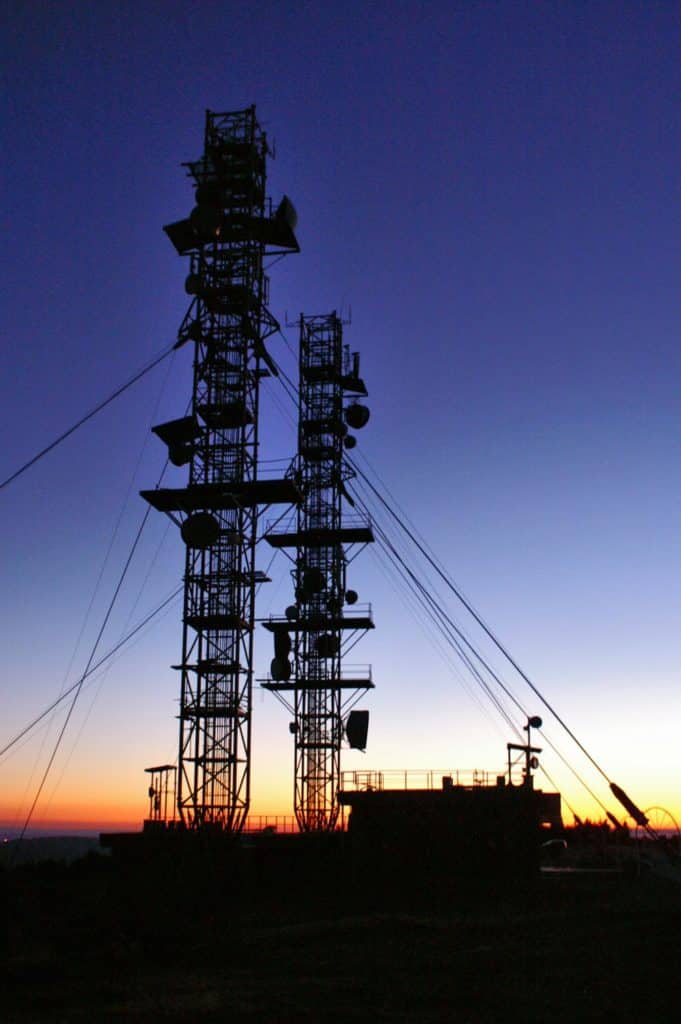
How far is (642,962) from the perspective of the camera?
23781 millimetres

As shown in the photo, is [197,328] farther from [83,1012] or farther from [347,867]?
[83,1012]

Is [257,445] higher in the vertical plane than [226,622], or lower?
higher

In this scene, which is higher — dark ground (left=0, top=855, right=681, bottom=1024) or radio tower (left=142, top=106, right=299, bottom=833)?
radio tower (left=142, top=106, right=299, bottom=833)

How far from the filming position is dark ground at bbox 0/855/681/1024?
19438mm

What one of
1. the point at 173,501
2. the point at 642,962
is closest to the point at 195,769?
the point at 173,501

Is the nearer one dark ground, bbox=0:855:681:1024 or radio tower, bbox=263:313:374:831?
dark ground, bbox=0:855:681:1024

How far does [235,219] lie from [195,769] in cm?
2010

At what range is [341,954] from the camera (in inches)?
976

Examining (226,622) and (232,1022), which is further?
(226,622)

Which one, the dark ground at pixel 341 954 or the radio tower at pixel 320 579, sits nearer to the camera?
the dark ground at pixel 341 954

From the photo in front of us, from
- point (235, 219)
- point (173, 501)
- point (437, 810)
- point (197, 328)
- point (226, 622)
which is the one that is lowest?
point (437, 810)

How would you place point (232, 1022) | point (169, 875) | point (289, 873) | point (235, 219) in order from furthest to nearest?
point (235, 219) < point (289, 873) < point (169, 875) < point (232, 1022)

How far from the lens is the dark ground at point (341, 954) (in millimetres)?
19438

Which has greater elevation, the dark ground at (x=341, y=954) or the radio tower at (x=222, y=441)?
the radio tower at (x=222, y=441)
